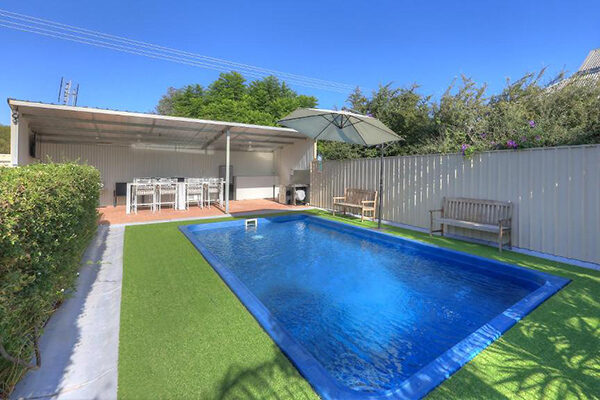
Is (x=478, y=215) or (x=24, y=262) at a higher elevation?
(x=478, y=215)

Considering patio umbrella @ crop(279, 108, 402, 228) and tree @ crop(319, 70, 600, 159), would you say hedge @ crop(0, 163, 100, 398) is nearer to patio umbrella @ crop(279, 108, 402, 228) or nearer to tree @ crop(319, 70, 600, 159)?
patio umbrella @ crop(279, 108, 402, 228)

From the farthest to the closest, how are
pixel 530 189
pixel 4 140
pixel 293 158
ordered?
pixel 4 140 < pixel 293 158 < pixel 530 189

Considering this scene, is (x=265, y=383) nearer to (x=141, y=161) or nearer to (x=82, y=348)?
(x=82, y=348)

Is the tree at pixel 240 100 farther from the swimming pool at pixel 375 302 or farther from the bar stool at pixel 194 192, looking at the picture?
the swimming pool at pixel 375 302

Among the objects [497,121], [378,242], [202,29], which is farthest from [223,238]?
[202,29]

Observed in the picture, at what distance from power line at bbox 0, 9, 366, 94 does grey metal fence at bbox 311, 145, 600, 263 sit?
11.7 m

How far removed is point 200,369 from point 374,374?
4.42 feet

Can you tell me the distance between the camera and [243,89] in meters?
28.0

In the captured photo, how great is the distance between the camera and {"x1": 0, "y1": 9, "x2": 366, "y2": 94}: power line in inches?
507

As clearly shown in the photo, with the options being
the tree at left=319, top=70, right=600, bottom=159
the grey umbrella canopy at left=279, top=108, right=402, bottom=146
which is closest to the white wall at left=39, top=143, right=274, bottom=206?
the tree at left=319, top=70, right=600, bottom=159

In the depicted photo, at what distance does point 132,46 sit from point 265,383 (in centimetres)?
2019

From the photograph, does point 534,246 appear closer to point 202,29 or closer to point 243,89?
point 202,29

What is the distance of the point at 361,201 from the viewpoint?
8617 millimetres

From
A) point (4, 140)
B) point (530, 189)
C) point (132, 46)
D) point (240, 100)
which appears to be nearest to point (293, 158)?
point (530, 189)
